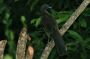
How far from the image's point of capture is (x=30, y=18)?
270cm

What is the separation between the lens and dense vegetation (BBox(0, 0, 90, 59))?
2.25 meters

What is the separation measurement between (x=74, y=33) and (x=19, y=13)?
2.06 ft

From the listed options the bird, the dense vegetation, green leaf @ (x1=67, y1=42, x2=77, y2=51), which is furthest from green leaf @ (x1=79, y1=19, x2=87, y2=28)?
the bird

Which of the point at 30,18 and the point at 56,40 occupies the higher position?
the point at 56,40

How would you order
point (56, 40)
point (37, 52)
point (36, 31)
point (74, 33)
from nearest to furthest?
point (56, 40)
point (74, 33)
point (37, 52)
point (36, 31)

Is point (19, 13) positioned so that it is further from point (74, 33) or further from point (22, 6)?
point (74, 33)

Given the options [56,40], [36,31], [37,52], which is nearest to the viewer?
[56,40]

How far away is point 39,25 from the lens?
2.54 m

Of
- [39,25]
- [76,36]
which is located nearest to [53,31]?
[76,36]

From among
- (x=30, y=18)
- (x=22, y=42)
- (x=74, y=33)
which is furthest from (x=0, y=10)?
(x=22, y=42)

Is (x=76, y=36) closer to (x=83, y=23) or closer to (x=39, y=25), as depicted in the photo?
(x=83, y=23)

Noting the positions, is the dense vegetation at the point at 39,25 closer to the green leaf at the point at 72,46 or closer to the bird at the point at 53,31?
the green leaf at the point at 72,46

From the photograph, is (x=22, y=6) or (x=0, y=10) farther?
(x=22, y=6)

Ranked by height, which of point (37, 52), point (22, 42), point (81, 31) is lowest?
point (37, 52)
